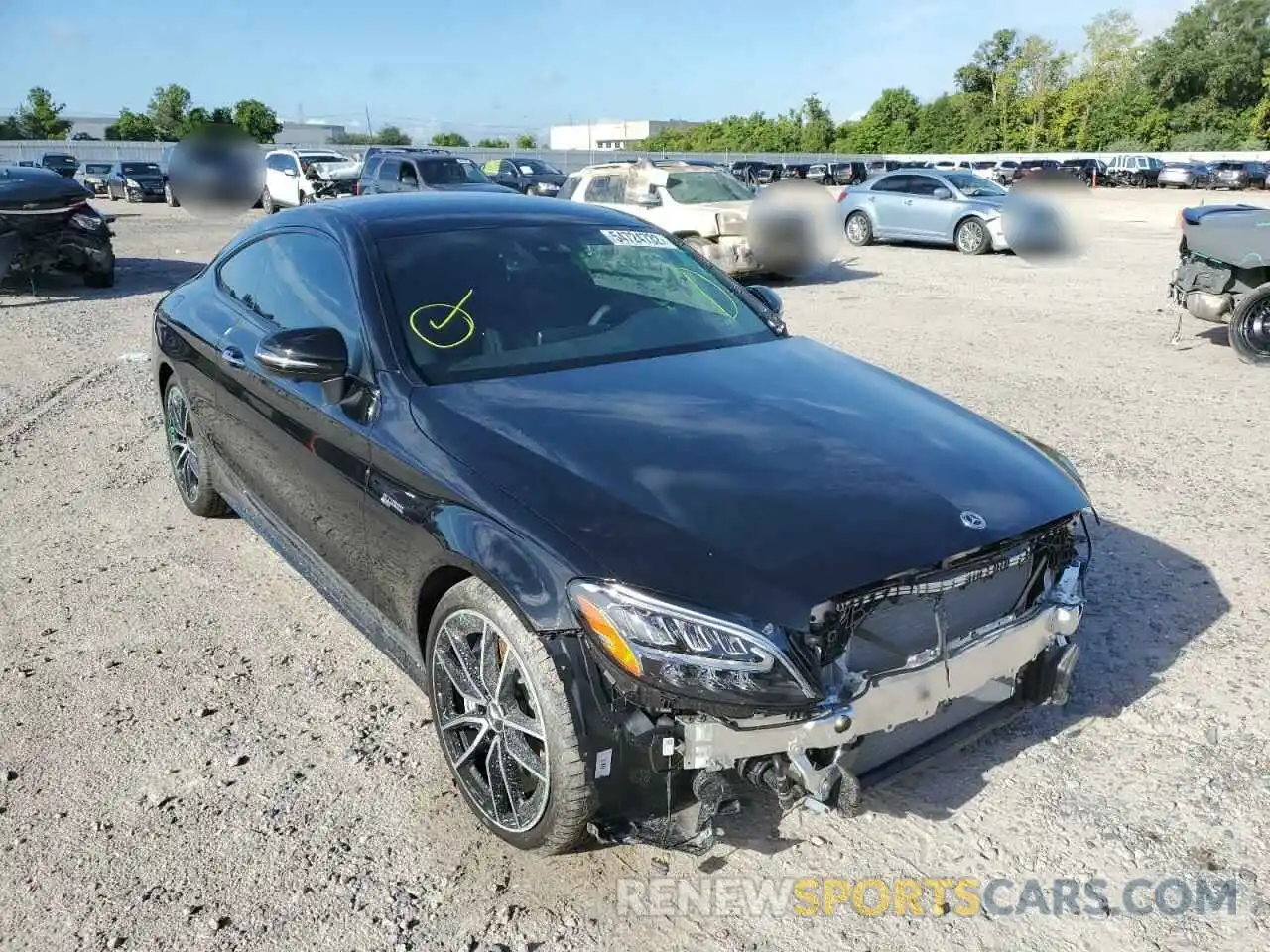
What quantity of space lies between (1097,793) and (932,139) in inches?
2460

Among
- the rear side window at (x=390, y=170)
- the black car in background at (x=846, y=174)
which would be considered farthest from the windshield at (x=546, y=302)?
the black car in background at (x=846, y=174)

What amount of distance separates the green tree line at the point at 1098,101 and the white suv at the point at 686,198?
36649mm

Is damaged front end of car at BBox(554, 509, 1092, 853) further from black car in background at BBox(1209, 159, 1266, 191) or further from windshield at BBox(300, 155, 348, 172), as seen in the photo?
black car in background at BBox(1209, 159, 1266, 191)

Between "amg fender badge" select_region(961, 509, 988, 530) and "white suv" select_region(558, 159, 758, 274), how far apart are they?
10.9 meters

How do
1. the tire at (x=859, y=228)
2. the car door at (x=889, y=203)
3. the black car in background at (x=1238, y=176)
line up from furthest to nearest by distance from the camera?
the black car in background at (x=1238, y=176) → the tire at (x=859, y=228) → the car door at (x=889, y=203)

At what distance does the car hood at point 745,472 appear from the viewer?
2387 mm

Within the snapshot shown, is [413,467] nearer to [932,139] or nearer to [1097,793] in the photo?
[1097,793]

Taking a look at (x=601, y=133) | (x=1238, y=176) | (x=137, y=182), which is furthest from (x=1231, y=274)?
(x=601, y=133)

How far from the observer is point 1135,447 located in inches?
244

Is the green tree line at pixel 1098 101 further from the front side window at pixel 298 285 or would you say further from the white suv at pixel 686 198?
the front side window at pixel 298 285

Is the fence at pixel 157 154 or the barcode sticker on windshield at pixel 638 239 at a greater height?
the fence at pixel 157 154

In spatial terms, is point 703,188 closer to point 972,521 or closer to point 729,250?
point 729,250

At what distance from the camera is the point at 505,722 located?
2.63 metres

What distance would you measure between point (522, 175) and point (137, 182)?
1369cm
